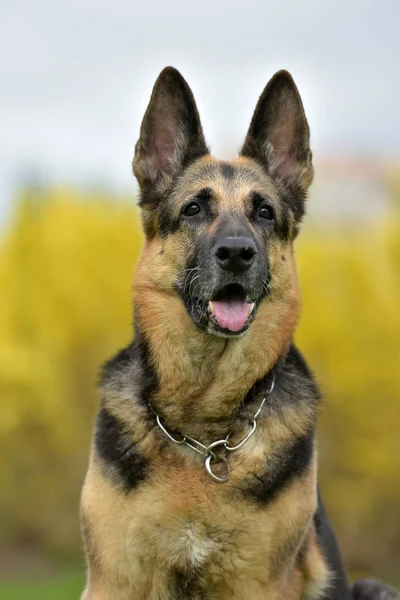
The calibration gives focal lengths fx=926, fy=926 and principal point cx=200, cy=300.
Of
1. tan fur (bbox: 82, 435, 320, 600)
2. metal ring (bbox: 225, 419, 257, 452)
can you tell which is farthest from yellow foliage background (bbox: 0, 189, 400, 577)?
tan fur (bbox: 82, 435, 320, 600)

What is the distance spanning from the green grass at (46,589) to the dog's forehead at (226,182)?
12583mm

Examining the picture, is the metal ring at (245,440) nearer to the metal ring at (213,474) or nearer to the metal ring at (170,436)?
the metal ring at (213,474)

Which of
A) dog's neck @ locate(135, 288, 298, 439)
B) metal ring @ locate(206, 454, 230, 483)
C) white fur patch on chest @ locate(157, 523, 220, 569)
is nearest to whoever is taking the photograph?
white fur patch on chest @ locate(157, 523, 220, 569)

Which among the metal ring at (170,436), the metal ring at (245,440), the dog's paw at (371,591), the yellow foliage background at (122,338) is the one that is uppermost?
the metal ring at (245,440)

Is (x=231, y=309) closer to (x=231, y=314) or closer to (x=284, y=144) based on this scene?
(x=231, y=314)

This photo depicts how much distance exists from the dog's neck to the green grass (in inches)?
489

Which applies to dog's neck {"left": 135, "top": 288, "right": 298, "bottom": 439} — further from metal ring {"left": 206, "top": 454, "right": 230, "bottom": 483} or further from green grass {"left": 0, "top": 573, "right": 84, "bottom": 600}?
green grass {"left": 0, "top": 573, "right": 84, "bottom": 600}

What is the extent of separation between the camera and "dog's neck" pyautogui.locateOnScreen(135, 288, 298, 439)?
192 inches

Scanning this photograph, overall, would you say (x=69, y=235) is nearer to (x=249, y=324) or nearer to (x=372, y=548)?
(x=372, y=548)

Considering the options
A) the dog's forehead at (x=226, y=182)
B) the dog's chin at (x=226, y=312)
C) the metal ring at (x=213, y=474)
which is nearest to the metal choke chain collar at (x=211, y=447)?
the metal ring at (x=213, y=474)

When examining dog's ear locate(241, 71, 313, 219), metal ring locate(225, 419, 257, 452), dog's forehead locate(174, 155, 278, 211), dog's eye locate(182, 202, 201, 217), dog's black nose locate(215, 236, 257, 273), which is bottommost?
metal ring locate(225, 419, 257, 452)

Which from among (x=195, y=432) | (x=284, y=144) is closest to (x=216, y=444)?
(x=195, y=432)

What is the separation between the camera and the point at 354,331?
1847cm

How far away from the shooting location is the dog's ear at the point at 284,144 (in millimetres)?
5301
